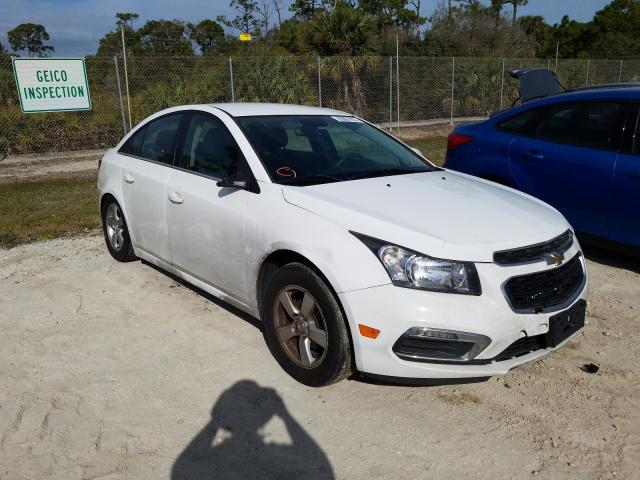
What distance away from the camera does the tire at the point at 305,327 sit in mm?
3096

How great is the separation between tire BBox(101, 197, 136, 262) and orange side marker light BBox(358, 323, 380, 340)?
303cm

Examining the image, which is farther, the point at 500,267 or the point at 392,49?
the point at 392,49

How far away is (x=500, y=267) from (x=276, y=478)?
4.97ft

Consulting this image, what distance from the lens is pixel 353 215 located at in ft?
10.4

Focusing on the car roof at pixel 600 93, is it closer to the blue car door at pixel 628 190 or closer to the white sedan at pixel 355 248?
the blue car door at pixel 628 190

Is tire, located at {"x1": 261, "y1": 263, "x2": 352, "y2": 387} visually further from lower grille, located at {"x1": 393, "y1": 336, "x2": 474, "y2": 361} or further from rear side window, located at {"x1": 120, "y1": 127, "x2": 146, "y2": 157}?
rear side window, located at {"x1": 120, "y1": 127, "x2": 146, "y2": 157}

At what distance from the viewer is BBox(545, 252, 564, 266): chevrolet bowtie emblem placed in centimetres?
320

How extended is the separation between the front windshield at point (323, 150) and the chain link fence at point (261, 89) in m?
9.68

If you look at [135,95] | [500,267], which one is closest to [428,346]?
[500,267]

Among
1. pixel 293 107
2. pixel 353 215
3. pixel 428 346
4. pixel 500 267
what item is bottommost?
pixel 428 346

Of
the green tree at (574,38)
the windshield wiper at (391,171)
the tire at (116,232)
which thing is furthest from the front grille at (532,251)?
the green tree at (574,38)

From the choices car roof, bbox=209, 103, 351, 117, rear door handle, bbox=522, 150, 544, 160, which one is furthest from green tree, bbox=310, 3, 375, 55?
car roof, bbox=209, 103, 351, 117

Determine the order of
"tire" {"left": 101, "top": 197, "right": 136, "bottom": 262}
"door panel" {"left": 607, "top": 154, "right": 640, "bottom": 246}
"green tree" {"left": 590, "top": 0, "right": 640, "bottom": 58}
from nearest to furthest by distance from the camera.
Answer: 1. "door panel" {"left": 607, "top": 154, "right": 640, "bottom": 246}
2. "tire" {"left": 101, "top": 197, "right": 136, "bottom": 262}
3. "green tree" {"left": 590, "top": 0, "right": 640, "bottom": 58}

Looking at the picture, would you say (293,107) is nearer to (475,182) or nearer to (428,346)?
(475,182)
